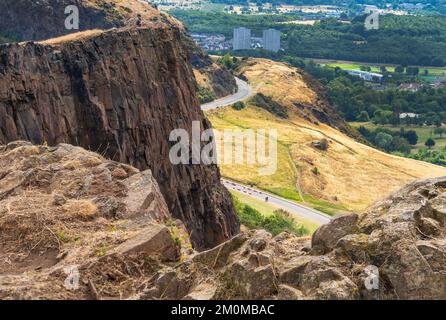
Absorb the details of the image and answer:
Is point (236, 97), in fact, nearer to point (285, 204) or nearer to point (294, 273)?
point (285, 204)

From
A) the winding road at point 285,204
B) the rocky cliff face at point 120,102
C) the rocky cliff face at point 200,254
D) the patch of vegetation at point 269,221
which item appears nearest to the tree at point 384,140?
the winding road at point 285,204

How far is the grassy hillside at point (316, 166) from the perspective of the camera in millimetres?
88375

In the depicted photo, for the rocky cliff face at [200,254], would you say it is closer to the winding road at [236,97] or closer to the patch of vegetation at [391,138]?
the winding road at [236,97]

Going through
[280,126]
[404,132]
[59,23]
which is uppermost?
[59,23]

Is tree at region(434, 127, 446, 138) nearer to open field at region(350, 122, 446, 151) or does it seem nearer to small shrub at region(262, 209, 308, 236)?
open field at region(350, 122, 446, 151)

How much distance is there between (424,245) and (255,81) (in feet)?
466

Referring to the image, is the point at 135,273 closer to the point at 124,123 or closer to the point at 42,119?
the point at 42,119

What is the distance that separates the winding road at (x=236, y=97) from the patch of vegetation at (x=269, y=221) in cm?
4843

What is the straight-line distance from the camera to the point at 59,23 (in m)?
98.2

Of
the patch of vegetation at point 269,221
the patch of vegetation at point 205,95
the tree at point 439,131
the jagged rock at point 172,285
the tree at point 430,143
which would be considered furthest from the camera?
the tree at point 439,131

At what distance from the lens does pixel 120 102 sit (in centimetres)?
3909

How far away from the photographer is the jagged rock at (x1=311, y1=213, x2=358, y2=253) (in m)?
14.2
